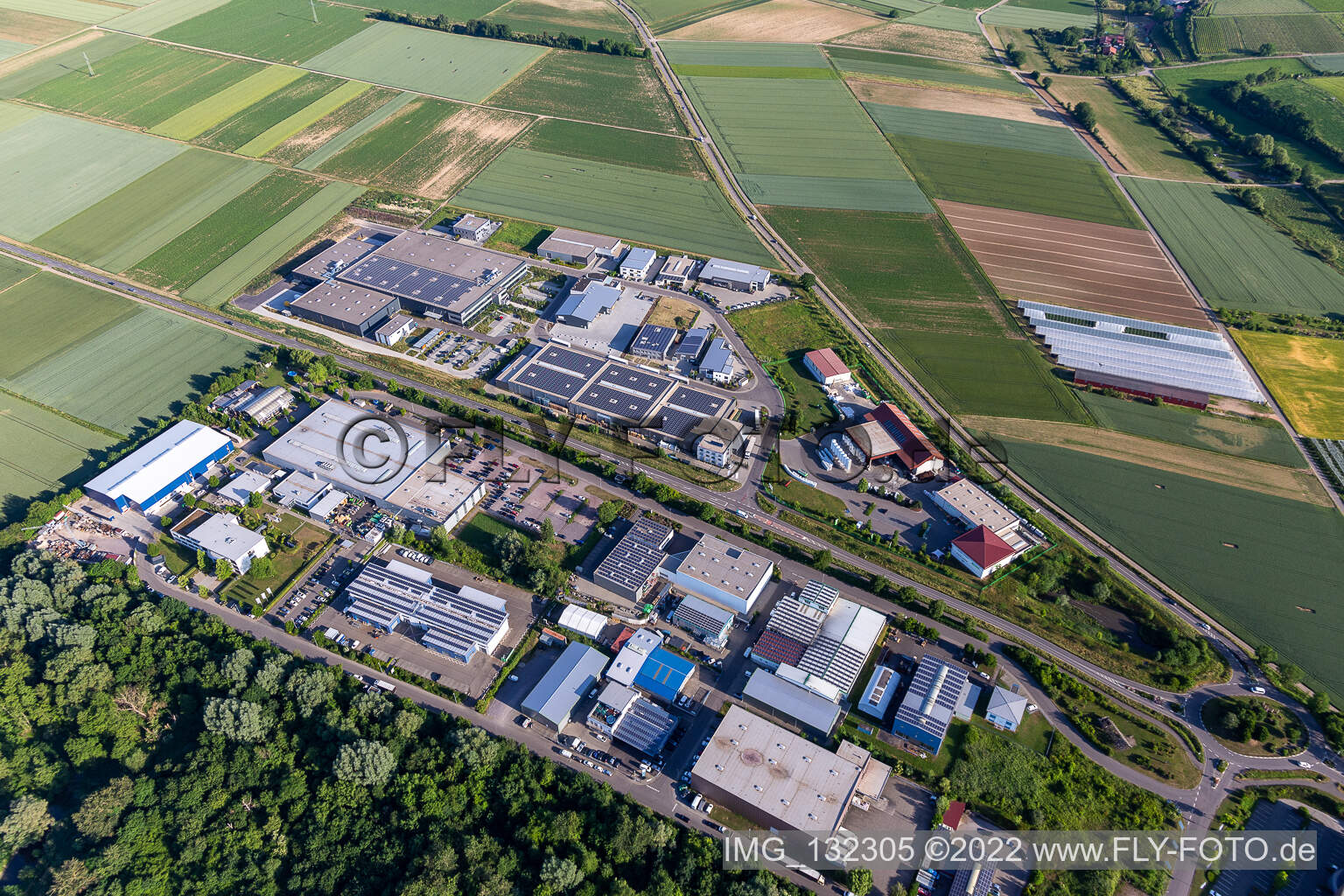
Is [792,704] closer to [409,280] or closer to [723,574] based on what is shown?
[723,574]

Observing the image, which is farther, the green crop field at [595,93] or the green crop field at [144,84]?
the green crop field at [595,93]

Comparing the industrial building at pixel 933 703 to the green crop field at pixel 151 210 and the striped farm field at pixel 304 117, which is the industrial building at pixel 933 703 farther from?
the striped farm field at pixel 304 117

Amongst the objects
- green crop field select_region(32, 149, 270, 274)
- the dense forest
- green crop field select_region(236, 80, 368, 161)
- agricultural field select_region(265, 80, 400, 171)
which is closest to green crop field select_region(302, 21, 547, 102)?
green crop field select_region(236, 80, 368, 161)

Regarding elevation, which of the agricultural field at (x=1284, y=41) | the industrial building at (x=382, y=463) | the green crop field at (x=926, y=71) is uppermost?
the agricultural field at (x=1284, y=41)

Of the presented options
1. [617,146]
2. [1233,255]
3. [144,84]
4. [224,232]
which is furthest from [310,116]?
[1233,255]

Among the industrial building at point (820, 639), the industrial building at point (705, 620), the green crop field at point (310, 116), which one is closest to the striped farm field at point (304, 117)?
the green crop field at point (310, 116)

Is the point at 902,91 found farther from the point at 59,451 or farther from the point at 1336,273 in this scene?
the point at 59,451

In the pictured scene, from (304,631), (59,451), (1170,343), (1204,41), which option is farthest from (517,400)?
(1204,41)

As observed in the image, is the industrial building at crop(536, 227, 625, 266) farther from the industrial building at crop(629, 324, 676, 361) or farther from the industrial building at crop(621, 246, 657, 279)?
the industrial building at crop(629, 324, 676, 361)
